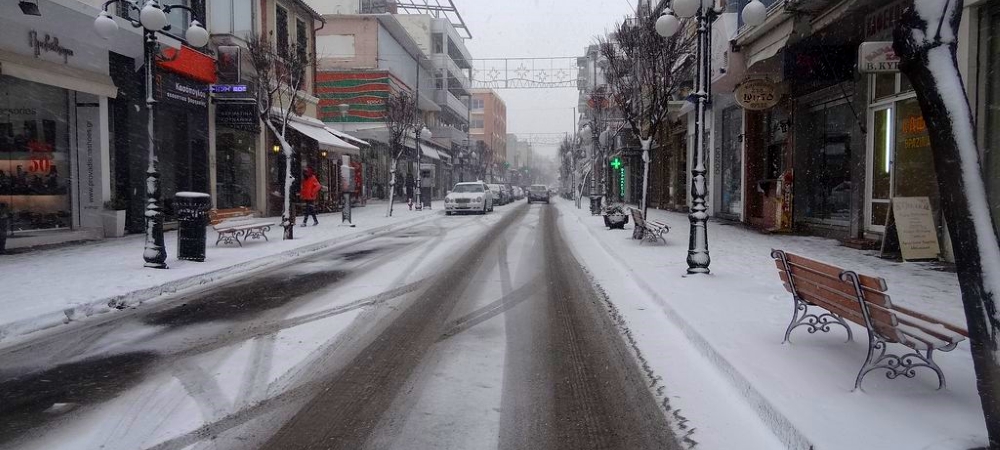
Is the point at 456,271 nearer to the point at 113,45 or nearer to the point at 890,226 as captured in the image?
the point at 890,226

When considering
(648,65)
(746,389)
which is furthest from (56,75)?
(746,389)

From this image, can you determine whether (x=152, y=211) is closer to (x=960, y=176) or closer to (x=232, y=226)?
(x=232, y=226)

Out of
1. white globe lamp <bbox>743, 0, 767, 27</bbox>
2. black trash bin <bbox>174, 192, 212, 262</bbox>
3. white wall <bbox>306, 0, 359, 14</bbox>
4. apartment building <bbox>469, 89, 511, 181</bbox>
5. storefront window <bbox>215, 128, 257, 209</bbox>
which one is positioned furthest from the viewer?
apartment building <bbox>469, 89, 511, 181</bbox>

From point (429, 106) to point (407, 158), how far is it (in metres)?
6.98

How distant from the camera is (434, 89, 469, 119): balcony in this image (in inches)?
2104

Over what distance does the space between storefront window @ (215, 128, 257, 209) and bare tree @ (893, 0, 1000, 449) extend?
20.4 m

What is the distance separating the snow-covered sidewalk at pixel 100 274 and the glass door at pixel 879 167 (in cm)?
1146

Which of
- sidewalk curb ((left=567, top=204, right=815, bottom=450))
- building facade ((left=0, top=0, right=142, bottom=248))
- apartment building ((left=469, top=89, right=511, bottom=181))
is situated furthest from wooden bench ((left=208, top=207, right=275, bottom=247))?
apartment building ((left=469, top=89, right=511, bottom=181))

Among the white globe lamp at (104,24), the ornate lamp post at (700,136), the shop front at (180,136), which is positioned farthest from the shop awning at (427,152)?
the ornate lamp post at (700,136)

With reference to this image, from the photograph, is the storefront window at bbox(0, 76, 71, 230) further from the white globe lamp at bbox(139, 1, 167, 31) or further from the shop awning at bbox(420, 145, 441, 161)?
the shop awning at bbox(420, 145, 441, 161)

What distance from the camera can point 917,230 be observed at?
9.73 metres

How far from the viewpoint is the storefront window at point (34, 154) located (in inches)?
500

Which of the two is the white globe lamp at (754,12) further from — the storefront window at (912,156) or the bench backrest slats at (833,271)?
the bench backrest slats at (833,271)

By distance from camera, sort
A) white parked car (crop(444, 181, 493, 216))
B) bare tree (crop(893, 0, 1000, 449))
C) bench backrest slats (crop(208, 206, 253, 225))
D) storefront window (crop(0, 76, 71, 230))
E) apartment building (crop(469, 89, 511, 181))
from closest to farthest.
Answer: bare tree (crop(893, 0, 1000, 449))
storefront window (crop(0, 76, 71, 230))
bench backrest slats (crop(208, 206, 253, 225))
white parked car (crop(444, 181, 493, 216))
apartment building (crop(469, 89, 511, 181))
